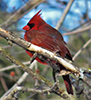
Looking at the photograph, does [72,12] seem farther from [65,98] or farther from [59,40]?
[65,98]

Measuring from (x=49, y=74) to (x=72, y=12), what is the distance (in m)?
1.25

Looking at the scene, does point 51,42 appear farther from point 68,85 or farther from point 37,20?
point 37,20

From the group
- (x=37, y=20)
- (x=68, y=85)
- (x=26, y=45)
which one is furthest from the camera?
(x=37, y=20)

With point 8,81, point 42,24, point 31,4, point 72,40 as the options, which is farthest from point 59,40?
point 72,40


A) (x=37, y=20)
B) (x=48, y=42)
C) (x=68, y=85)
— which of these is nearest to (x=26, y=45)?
(x=48, y=42)

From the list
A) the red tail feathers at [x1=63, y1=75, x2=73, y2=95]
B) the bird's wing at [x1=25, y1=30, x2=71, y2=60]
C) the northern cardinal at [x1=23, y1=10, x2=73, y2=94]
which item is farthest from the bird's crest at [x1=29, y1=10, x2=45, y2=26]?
the red tail feathers at [x1=63, y1=75, x2=73, y2=95]

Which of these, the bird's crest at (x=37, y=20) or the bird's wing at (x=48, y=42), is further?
the bird's crest at (x=37, y=20)

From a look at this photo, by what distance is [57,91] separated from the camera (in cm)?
184

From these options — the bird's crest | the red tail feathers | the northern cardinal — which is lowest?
the red tail feathers

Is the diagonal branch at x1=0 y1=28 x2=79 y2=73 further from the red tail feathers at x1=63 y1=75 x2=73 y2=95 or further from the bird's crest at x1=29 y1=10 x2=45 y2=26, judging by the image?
the bird's crest at x1=29 y1=10 x2=45 y2=26

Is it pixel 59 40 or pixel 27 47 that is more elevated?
pixel 27 47

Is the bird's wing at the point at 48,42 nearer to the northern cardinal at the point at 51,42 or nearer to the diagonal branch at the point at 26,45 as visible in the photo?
the northern cardinal at the point at 51,42

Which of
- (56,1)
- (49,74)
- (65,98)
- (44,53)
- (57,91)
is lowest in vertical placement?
(49,74)

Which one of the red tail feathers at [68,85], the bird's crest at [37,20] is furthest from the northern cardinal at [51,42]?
the bird's crest at [37,20]
